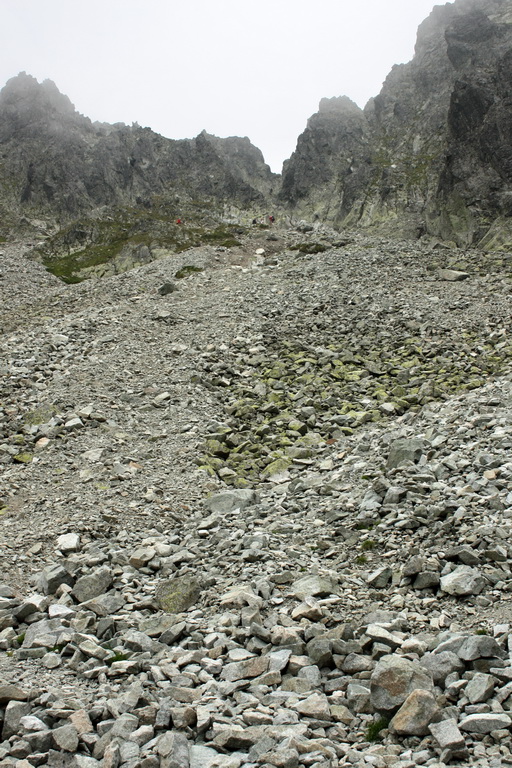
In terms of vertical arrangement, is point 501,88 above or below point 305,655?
above

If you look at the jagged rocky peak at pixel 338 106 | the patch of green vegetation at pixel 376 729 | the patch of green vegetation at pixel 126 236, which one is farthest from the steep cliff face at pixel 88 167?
the patch of green vegetation at pixel 376 729

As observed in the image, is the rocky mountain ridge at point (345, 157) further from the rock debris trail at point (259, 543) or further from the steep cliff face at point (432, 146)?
the rock debris trail at point (259, 543)

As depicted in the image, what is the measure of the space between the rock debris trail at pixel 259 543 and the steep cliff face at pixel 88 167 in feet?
377

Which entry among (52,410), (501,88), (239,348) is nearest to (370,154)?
(501,88)

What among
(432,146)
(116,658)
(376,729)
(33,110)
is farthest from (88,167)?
(376,729)

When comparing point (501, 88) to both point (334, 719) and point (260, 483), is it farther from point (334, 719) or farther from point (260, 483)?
point (334, 719)

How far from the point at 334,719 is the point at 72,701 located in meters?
3.58

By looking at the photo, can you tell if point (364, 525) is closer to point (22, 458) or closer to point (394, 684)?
point (394, 684)

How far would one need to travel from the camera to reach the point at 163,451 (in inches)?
686

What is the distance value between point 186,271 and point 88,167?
122290 millimetres

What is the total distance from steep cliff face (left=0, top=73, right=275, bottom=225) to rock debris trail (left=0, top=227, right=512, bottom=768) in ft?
377

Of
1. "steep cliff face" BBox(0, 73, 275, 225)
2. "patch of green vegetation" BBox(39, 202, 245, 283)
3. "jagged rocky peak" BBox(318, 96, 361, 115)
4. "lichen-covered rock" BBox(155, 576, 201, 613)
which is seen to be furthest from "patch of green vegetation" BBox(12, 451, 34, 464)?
"jagged rocky peak" BBox(318, 96, 361, 115)

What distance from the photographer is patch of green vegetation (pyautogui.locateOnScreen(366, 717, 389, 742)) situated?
6043mm

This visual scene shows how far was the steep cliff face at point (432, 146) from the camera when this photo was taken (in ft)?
202
